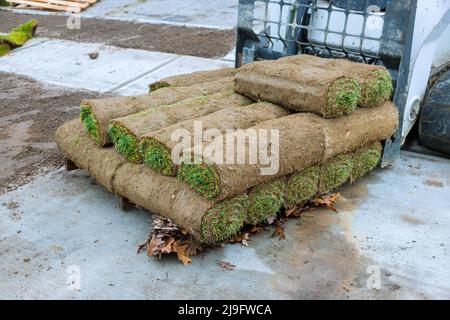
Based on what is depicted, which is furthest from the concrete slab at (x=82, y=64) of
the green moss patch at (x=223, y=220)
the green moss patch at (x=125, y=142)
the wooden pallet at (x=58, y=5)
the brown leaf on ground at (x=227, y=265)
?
the brown leaf on ground at (x=227, y=265)

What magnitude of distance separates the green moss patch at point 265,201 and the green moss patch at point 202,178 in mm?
413

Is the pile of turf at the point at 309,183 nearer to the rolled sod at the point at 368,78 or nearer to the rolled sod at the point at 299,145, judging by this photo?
the rolled sod at the point at 299,145

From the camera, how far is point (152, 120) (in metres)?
4.41

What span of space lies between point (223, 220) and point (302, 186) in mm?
866

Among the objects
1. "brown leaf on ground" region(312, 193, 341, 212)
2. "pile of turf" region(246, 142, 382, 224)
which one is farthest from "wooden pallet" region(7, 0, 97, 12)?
"brown leaf on ground" region(312, 193, 341, 212)

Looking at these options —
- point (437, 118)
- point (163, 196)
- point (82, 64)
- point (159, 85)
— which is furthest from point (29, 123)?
point (437, 118)

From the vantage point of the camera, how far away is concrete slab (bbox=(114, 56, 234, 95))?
7754 millimetres

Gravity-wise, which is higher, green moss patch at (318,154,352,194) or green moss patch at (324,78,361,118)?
green moss patch at (324,78,361,118)

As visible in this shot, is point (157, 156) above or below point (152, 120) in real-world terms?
below

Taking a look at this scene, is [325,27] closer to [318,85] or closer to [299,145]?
[318,85]

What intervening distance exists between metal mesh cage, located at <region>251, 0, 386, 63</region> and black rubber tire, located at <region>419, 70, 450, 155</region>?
2.34 feet

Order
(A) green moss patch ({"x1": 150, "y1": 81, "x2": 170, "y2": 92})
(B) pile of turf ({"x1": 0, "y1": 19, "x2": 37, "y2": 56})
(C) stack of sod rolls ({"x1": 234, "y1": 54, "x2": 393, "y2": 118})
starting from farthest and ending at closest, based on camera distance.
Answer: (B) pile of turf ({"x1": 0, "y1": 19, "x2": 37, "y2": 56})
(A) green moss patch ({"x1": 150, "y1": 81, "x2": 170, "y2": 92})
(C) stack of sod rolls ({"x1": 234, "y1": 54, "x2": 393, "y2": 118})

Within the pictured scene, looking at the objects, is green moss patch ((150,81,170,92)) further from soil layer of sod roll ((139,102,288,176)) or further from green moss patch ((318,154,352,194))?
green moss patch ((318,154,352,194))

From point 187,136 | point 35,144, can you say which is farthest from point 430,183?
point 35,144
